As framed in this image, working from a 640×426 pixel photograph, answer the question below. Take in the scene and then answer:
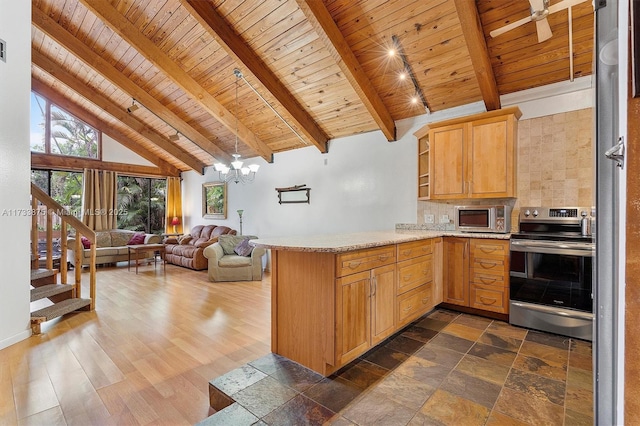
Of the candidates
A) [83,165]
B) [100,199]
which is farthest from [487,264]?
[83,165]

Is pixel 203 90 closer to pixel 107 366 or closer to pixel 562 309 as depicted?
pixel 107 366

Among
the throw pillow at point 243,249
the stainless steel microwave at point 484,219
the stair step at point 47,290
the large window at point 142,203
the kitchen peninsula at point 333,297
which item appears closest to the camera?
the kitchen peninsula at point 333,297

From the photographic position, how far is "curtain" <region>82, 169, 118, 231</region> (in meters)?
7.01

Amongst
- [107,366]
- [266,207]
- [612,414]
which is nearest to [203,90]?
[266,207]

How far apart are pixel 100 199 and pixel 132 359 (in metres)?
6.33

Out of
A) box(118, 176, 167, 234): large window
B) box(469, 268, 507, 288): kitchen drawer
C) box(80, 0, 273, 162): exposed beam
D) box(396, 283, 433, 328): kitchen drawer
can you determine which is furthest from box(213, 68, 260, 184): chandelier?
box(469, 268, 507, 288): kitchen drawer

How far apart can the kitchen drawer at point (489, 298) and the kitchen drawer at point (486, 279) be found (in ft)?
0.13

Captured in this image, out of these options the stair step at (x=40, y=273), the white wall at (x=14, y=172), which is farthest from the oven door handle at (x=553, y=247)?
the stair step at (x=40, y=273)

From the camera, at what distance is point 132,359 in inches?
96.4

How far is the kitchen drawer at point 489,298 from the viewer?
314cm

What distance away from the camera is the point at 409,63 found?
137 inches

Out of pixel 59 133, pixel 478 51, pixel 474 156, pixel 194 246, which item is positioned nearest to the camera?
pixel 478 51

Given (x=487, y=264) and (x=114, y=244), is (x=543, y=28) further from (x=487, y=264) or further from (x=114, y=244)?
(x=114, y=244)

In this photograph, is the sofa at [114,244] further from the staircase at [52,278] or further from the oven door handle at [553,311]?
the oven door handle at [553,311]
